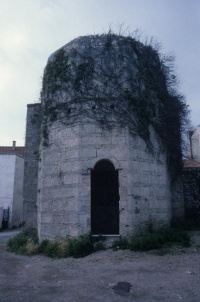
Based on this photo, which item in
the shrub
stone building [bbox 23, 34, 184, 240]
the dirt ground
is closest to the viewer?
the dirt ground

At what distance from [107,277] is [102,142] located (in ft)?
13.7

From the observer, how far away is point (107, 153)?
8.97 meters

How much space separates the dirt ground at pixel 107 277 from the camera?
16.5ft

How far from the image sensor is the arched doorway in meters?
9.23

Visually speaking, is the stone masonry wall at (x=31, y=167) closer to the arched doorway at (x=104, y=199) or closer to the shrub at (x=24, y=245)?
the shrub at (x=24, y=245)

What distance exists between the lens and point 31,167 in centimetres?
1217

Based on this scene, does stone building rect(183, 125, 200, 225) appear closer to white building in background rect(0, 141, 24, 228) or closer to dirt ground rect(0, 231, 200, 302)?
dirt ground rect(0, 231, 200, 302)

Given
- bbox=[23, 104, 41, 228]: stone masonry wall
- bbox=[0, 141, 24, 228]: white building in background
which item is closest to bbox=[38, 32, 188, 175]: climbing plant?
bbox=[23, 104, 41, 228]: stone masonry wall

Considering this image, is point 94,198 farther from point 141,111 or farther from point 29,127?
point 29,127

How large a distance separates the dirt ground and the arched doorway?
4.55 feet

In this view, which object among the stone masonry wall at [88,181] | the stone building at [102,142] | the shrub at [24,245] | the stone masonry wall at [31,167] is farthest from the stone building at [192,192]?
the stone masonry wall at [31,167]

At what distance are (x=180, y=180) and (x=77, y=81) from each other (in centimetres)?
577

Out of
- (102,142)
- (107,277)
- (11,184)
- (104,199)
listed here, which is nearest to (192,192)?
(104,199)

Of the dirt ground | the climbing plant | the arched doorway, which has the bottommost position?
the dirt ground
